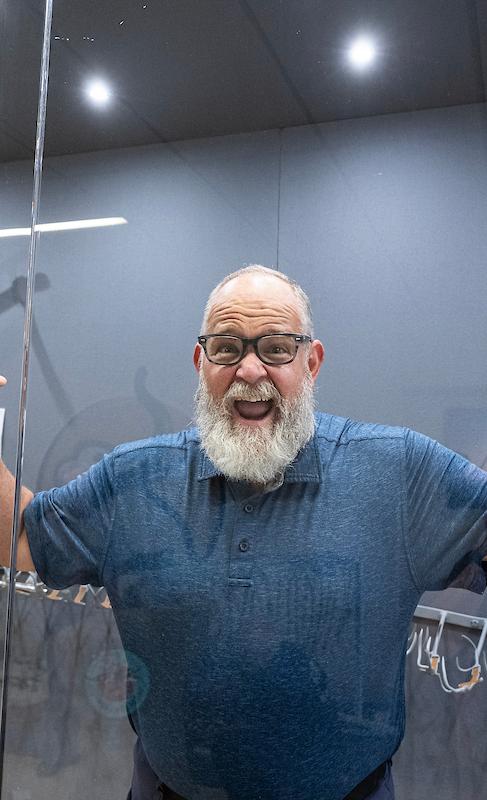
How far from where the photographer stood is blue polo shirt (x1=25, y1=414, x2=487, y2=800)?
0.93 m

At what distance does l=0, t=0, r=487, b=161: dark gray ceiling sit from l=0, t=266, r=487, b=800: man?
0.97ft

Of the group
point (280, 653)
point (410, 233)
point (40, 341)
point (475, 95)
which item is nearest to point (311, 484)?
point (280, 653)

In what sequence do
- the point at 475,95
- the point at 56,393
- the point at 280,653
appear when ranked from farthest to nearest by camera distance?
the point at 56,393
the point at 475,95
the point at 280,653

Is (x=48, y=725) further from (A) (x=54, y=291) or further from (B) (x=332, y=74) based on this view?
(B) (x=332, y=74)

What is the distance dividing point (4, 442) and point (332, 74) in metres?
0.75

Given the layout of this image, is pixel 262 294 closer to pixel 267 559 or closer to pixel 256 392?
pixel 256 392

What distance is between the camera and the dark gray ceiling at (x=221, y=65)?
1.06 metres

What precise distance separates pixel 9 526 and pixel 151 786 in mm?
412

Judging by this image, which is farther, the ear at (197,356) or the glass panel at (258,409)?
the ear at (197,356)

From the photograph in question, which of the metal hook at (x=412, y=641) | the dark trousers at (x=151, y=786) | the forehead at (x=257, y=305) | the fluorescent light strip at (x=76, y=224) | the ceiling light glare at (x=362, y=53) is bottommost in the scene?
the dark trousers at (x=151, y=786)

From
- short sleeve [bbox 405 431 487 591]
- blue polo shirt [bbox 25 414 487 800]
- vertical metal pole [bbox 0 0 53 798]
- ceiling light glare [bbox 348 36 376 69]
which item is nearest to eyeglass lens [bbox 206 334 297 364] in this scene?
blue polo shirt [bbox 25 414 487 800]

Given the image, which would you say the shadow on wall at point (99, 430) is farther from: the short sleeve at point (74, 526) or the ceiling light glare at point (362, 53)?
the ceiling light glare at point (362, 53)

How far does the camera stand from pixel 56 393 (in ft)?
3.72

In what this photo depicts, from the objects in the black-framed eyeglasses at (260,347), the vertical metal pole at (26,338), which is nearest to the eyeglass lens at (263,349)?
the black-framed eyeglasses at (260,347)
